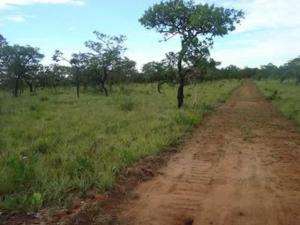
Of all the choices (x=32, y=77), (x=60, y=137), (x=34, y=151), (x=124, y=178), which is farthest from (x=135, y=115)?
(x=32, y=77)

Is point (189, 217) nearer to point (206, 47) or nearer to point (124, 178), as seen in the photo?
point (124, 178)

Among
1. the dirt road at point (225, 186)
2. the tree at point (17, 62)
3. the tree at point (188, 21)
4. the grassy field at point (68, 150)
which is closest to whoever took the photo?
the dirt road at point (225, 186)

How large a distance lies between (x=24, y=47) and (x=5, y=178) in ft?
153

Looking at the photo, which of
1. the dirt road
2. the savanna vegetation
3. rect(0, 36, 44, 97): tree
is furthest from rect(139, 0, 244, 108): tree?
rect(0, 36, 44, 97): tree

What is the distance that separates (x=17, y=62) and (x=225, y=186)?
152 ft

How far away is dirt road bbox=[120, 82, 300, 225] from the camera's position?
6.17 meters

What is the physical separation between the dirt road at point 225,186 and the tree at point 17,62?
1612 inches

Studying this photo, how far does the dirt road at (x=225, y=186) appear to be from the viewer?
20.2ft

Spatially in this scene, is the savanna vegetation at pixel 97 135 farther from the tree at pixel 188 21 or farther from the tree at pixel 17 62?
the tree at pixel 17 62

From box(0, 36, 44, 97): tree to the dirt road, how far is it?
40935mm

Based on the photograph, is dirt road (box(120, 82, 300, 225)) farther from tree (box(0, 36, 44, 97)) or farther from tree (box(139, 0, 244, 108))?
tree (box(0, 36, 44, 97))

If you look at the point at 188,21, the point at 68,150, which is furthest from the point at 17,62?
the point at 68,150

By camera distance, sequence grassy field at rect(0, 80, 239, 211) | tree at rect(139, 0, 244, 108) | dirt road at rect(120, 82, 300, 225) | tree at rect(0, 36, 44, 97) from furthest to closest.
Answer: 1. tree at rect(0, 36, 44, 97)
2. tree at rect(139, 0, 244, 108)
3. grassy field at rect(0, 80, 239, 211)
4. dirt road at rect(120, 82, 300, 225)

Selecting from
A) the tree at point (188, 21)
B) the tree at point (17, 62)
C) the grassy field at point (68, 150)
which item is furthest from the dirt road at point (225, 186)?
the tree at point (17, 62)
